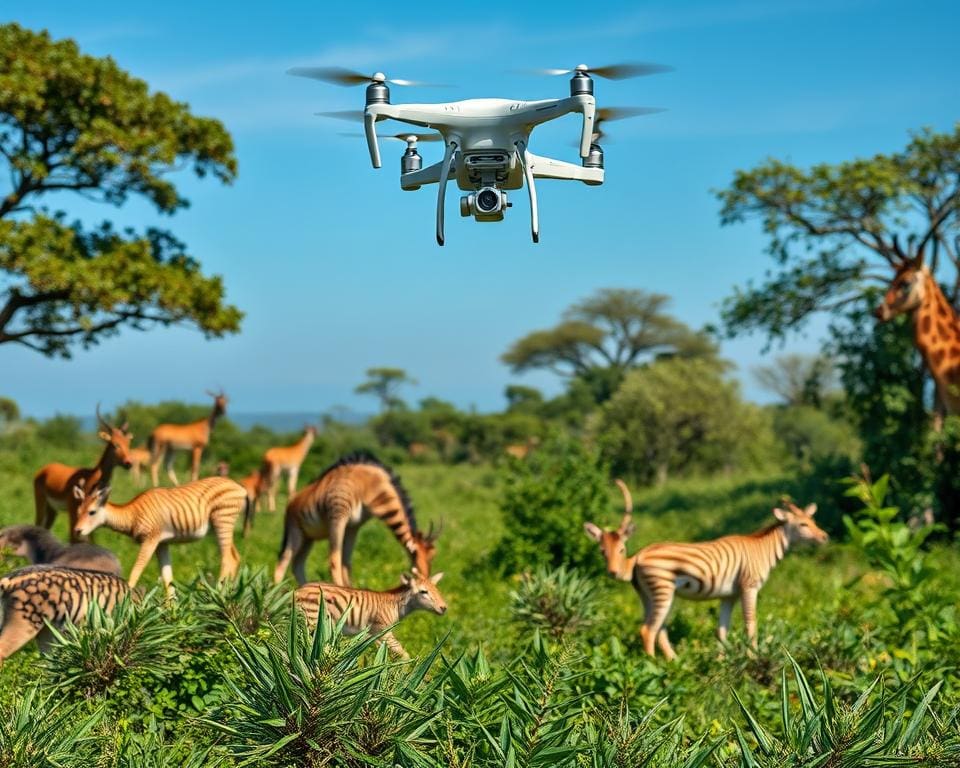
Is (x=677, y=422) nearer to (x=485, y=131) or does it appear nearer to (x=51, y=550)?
(x=51, y=550)

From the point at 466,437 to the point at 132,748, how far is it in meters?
39.2

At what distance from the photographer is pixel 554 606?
835cm

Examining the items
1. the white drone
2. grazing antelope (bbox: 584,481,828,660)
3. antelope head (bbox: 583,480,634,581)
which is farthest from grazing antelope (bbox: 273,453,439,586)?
the white drone

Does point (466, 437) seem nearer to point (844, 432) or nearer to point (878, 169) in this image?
point (844, 432)

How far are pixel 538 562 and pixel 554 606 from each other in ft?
16.9

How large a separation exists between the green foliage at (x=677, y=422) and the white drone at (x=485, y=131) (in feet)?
88.4

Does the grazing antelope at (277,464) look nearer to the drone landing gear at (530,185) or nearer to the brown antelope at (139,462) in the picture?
the brown antelope at (139,462)

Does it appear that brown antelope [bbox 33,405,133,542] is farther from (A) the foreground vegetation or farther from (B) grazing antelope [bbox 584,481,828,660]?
(B) grazing antelope [bbox 584,481,828,660]

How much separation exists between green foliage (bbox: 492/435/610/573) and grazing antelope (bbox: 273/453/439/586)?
2.96 metres

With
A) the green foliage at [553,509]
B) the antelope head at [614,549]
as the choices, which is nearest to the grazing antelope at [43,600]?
the antelope head at [614,549]

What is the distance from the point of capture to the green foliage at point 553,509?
534 inches

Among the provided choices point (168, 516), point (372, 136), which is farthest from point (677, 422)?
point (372, 136)

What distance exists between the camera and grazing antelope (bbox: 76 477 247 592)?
930cm

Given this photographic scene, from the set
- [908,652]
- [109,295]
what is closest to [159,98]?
[109,295]
